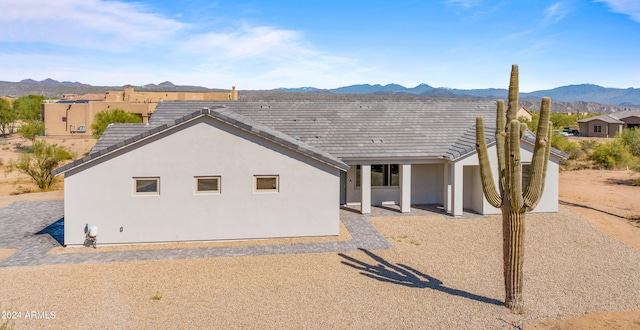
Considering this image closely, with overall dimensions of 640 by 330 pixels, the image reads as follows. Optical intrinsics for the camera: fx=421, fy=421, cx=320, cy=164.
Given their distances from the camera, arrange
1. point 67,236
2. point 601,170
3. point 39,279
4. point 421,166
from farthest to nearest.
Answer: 1. point 601,170
2. point 421,166
3. point 67,236
4. point 39,279

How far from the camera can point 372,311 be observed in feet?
31.1

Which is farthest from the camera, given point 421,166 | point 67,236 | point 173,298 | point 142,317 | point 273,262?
point 421,166

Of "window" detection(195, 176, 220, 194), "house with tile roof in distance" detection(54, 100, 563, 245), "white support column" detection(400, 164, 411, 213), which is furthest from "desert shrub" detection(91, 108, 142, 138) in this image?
"white support column" detection(400, 164, 411, 213)

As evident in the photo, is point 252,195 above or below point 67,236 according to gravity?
above

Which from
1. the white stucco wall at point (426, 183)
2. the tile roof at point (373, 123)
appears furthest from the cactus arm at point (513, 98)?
the white stucco wall at point (426, 183)

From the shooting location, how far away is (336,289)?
10695 mm

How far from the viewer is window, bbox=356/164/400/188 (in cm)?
2075

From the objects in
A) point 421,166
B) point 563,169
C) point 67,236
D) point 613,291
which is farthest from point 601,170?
point 67,236

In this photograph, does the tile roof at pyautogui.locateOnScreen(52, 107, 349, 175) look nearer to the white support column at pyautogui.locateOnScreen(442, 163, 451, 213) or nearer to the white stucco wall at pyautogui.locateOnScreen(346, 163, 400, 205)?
the white stucco wall at pyautogui.locateOnScreen(346, 163, 400, 205)

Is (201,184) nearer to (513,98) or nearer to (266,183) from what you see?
(266,183)

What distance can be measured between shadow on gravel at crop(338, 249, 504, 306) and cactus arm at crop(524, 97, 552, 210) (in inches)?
104

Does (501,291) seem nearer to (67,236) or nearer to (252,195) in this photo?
(252,195)

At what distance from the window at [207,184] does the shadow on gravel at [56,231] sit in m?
5.00

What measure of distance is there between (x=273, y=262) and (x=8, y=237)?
1003 centimetres
